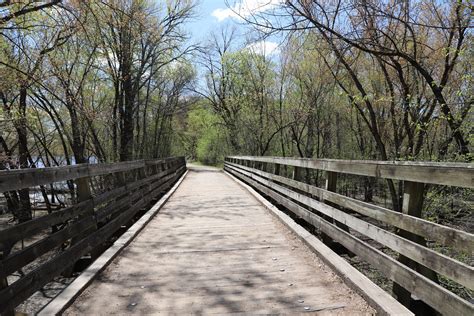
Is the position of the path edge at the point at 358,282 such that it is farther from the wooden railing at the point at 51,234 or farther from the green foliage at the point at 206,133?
the green foliage at the point at 206,133

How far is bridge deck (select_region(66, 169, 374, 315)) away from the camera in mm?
2824

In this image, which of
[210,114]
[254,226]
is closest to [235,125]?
→ [210,114]

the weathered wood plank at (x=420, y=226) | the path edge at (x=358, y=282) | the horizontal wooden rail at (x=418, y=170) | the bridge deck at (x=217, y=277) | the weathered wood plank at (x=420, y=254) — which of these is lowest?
the bridge deck at (x=217, y=277)

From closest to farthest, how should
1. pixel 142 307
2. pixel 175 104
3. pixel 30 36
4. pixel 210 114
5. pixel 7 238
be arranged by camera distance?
1. pixel 7 238
2. pixel 142 307
3. pixel 30 36
4. pixel 175 104
5. pixel 210 114

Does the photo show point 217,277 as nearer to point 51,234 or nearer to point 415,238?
point 51,234

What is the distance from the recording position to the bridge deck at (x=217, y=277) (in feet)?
9.27

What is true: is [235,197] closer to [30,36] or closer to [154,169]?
[154,169]

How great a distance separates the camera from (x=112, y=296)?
3.05 meters

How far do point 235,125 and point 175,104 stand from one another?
7.56 m

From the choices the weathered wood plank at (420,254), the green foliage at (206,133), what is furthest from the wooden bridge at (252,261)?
the green foliage at (206,133)

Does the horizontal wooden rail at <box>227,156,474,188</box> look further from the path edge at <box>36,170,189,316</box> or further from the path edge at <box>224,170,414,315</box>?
the path edge at <box>36,170,189,316</box>

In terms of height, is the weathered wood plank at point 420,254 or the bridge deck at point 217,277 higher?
the weathered wood plank at point 420,254

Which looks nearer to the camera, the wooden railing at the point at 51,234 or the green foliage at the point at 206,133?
the wooden railing at the point at 51,234

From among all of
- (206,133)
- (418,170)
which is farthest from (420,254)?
(206,133)
